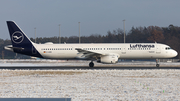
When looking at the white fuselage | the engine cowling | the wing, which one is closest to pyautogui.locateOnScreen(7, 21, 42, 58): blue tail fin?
the white fuselage

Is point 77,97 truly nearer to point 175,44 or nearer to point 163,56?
point 163,56

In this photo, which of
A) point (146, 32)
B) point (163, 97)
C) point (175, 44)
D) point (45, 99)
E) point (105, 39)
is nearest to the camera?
point (45, 99)

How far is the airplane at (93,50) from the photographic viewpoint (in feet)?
115

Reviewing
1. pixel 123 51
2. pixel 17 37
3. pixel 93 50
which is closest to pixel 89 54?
pixel 93 50

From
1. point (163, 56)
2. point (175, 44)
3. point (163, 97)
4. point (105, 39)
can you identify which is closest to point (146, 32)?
point (105, 39)

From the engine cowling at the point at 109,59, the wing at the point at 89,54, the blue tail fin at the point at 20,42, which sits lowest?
the engine cowling at the point at 109,59

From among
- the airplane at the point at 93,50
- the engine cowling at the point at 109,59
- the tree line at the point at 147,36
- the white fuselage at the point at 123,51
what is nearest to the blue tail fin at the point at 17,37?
the airplane at the point at 93,50

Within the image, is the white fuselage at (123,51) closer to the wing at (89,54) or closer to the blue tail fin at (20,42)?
the wing at (89,54)

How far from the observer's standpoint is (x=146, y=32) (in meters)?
102

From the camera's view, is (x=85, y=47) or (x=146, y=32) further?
(x=146, y=32)

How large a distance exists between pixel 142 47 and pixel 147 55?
139cm

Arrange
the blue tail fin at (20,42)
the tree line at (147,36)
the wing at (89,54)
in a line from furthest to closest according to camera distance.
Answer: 1. the tree line at (147,36)
2. the blue tail fin at (20,42)
3. the wing at (89,54)

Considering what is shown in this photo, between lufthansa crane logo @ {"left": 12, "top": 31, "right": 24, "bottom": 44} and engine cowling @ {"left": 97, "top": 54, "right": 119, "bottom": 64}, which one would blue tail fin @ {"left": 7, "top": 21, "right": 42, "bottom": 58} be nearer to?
lufthansa crane logo @ {"left": 12, "top": 31, "right": 24, "bottom": 44}

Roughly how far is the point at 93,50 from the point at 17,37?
11.9 metres
